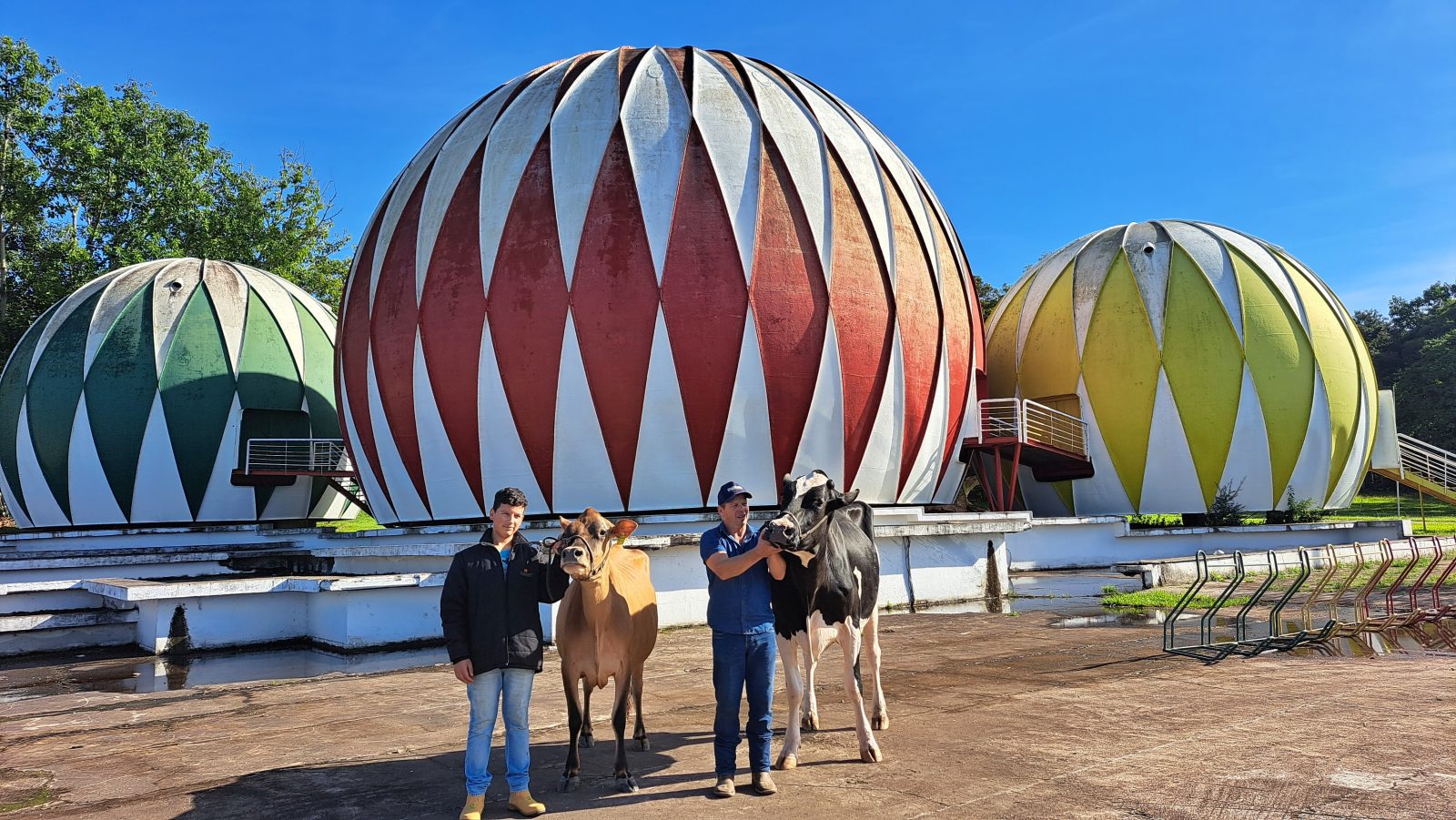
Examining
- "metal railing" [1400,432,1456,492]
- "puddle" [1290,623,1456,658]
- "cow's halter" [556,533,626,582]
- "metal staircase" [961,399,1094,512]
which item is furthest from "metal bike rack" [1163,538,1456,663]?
"metal railing" [1400,432,1456,492]

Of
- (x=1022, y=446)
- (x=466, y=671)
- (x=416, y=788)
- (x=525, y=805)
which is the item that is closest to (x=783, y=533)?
(x=466, y=671)

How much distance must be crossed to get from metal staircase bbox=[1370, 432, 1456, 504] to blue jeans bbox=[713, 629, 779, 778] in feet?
94.5

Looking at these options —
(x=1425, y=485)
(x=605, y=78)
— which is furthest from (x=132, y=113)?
(x=1425, y=485)

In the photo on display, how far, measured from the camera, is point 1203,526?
75.2ft

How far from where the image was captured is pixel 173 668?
35.6ft

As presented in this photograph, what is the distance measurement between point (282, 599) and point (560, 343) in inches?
218

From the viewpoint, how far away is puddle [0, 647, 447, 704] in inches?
383

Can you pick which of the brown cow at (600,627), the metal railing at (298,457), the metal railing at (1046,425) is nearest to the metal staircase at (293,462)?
the metal railing at (298,457)

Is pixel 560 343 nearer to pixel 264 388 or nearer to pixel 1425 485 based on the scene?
pixel 264 388

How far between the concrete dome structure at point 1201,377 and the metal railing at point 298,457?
18373 mm

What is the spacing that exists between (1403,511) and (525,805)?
45313 millimetres

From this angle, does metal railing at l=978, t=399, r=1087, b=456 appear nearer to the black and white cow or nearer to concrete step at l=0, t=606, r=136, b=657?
the black and white cow

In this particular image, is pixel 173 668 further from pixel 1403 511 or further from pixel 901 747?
pixel 1403 511

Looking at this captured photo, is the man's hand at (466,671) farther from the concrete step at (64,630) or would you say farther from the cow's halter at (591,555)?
the concrete step at (64,630)
